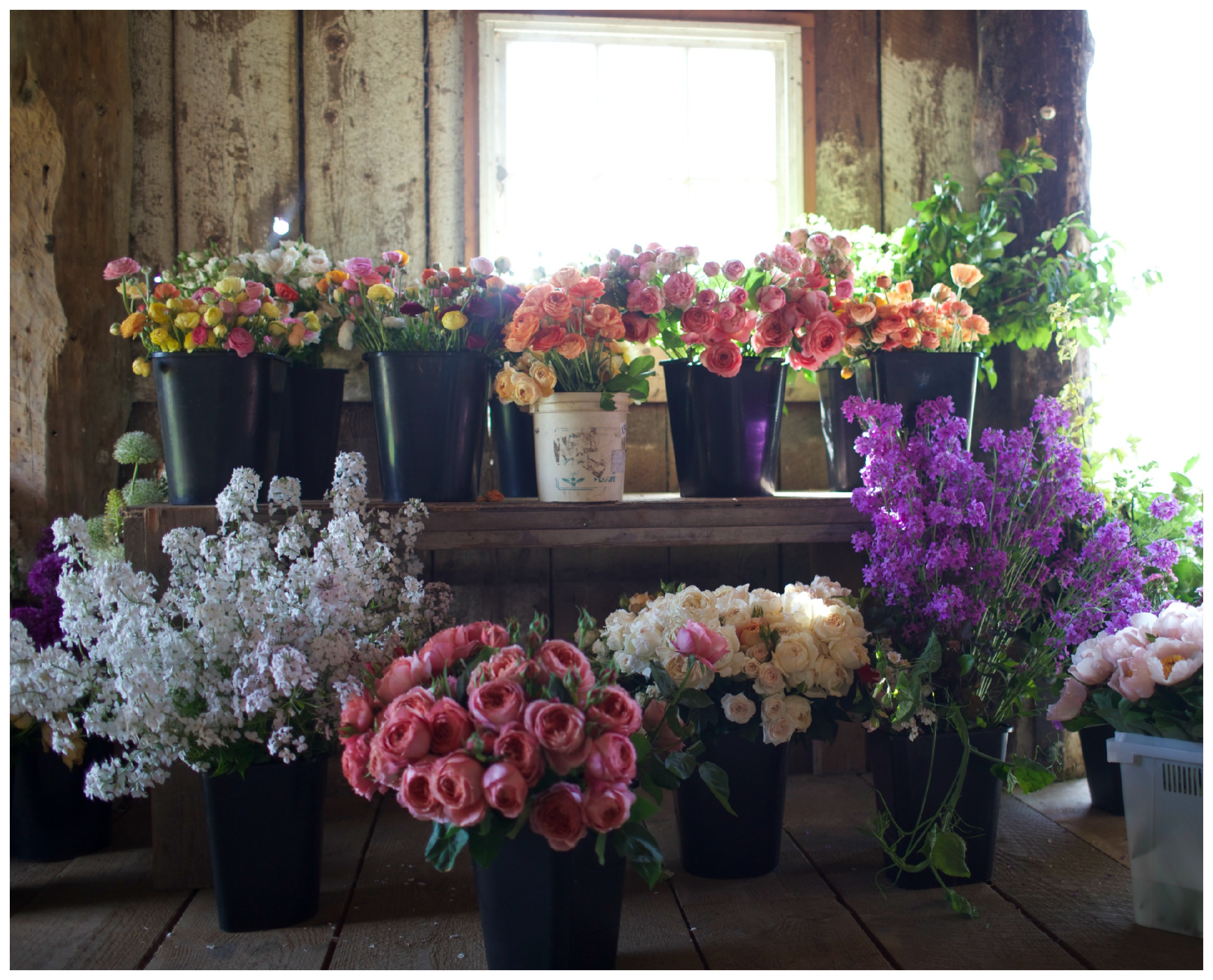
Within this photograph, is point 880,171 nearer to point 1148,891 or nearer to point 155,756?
point 1148,891

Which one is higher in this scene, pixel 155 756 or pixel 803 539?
pixel 803 539

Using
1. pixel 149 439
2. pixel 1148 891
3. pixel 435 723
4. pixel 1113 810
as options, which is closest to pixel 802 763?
pixel 1113 810

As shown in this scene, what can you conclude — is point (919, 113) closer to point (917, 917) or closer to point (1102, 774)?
point (1102, 774)

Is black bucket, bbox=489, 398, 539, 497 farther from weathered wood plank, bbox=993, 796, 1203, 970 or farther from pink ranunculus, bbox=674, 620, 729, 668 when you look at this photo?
weathered wood plank, bbox=993, 796, 1203, 970

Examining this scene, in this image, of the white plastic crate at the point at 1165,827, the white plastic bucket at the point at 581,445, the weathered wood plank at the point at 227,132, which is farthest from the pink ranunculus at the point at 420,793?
the weathered wood plank at the point at 227,132

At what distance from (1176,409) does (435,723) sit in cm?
211

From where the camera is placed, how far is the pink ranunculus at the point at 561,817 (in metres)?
1.15

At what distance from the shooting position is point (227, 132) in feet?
7.42

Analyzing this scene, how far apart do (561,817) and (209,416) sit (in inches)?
41.5

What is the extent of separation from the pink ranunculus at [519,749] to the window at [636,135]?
1497 millimetres

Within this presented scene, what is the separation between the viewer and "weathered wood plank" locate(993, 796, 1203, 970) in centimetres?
137

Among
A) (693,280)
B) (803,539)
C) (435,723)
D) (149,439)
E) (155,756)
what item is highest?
(693,280)

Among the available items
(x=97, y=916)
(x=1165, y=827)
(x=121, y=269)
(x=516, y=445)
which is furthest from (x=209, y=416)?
(x=1165, y=827)

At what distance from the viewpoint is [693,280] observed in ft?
5.95
